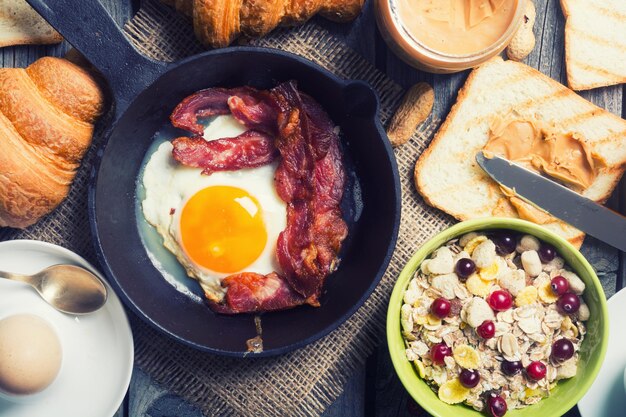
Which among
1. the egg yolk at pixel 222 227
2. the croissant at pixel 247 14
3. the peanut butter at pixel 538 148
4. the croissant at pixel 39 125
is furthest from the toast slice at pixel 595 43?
the croissant at pixel 39 125

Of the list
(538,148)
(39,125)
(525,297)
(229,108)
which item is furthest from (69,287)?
(538,148)

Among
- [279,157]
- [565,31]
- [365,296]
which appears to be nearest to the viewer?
Result: [365,296]

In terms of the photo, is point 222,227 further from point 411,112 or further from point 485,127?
point 485,127

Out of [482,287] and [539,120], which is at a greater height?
[539,120]

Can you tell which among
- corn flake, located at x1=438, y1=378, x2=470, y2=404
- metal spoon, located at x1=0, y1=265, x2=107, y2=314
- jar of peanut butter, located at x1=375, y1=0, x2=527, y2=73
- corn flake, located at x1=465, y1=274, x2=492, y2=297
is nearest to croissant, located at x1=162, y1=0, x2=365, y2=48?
jar of peanut butter, located at x1=375, y1=0, x2=527, y2=73

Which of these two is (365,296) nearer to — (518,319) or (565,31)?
(518,319)

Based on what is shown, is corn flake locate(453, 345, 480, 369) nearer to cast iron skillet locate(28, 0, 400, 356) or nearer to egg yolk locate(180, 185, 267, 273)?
cast iron skillet locate(28, 0, 400, 356)

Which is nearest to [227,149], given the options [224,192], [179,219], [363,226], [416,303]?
[224,192]
